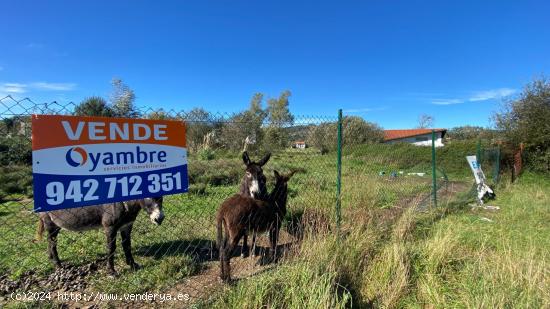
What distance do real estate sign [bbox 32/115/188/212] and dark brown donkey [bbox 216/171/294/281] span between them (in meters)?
1.07

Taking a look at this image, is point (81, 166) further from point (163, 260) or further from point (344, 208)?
point (344, 208)

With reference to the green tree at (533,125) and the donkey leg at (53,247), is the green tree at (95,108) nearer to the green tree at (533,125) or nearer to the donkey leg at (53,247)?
the donkey leg at (53,247)

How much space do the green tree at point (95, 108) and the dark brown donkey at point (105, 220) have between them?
1.49 metres

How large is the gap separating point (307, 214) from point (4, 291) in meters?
4.13

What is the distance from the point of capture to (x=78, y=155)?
2512 millimetres

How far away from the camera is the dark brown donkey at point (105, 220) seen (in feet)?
13.9

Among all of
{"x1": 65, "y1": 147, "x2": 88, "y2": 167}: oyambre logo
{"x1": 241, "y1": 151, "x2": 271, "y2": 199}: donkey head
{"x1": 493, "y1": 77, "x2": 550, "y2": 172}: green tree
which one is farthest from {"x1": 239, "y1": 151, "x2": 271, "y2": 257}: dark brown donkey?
{"x1": 493, "y1": 77, "x2": 550, "y2": 172}: green tree

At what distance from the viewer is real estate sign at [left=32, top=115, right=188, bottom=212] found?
2.35m

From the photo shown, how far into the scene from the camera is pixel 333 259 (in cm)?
388

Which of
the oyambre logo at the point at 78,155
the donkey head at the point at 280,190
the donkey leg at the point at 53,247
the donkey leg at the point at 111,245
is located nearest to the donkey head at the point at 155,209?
the donkey leg at the point at 111,245

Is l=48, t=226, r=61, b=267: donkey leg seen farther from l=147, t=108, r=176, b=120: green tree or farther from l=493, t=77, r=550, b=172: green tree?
l=493, t=77, r=550, b=172: green tree

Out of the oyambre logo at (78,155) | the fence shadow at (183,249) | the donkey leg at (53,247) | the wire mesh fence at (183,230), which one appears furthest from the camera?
the fence shadow at (183,249)

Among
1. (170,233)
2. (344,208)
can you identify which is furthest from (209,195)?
(344,208)

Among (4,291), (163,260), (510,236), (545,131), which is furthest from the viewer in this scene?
(545,131)
